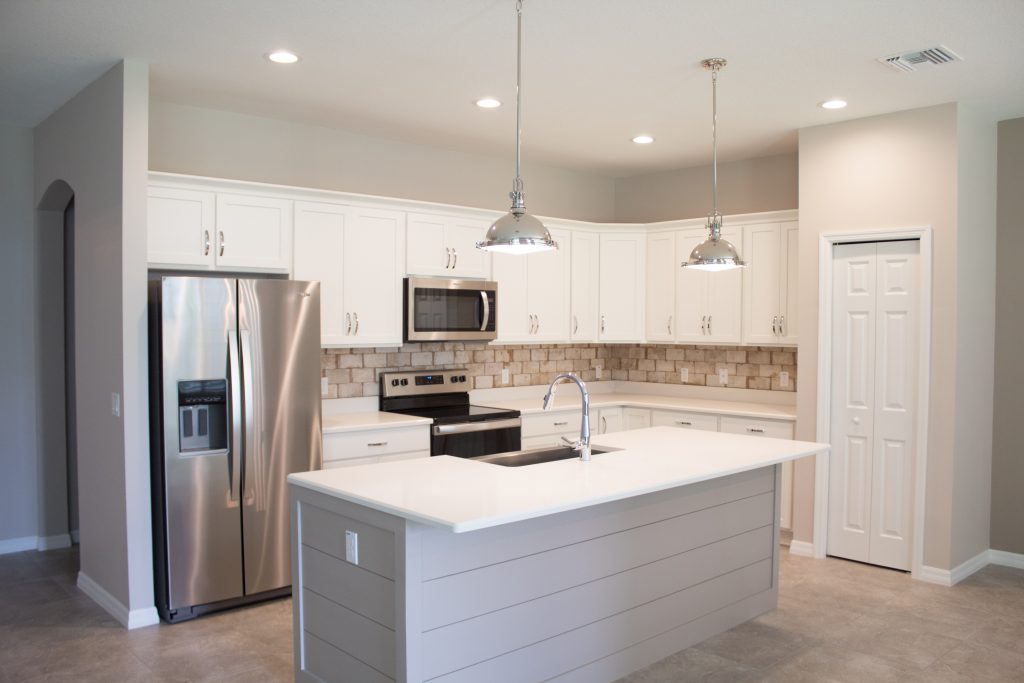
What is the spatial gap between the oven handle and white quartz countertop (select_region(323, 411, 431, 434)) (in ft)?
0.35

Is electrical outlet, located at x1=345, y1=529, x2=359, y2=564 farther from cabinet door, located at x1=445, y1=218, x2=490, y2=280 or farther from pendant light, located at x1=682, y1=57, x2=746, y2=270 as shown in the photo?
cabinet door, located at x1=445, y1=218, x2=490, y2=280

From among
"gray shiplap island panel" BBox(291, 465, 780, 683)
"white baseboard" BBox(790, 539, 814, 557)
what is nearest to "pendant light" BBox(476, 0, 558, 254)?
"gray shiplap island panel" BBox(291, 465, 780, 683)

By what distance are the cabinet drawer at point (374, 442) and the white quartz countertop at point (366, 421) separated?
1.5 inches

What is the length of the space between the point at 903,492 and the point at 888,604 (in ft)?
2.53

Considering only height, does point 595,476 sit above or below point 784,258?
below

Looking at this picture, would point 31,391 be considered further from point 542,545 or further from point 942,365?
point 942,365

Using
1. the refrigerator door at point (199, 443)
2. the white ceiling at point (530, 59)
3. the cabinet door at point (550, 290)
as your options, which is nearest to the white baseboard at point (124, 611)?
the refrigerator door at point (199, 443)

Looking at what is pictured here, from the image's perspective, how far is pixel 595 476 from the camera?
→ 313cm

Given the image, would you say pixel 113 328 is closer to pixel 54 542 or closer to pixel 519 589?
pixel 54 542

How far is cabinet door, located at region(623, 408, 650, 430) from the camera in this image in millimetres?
6039

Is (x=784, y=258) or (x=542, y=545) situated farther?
(x=784, y=258)

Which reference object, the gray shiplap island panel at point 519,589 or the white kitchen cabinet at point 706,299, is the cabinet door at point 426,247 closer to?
the white kitchen cabinet at point 706,299

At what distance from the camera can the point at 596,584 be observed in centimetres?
326

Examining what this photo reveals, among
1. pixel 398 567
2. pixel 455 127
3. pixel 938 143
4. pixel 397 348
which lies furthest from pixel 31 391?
pixel 938 143
